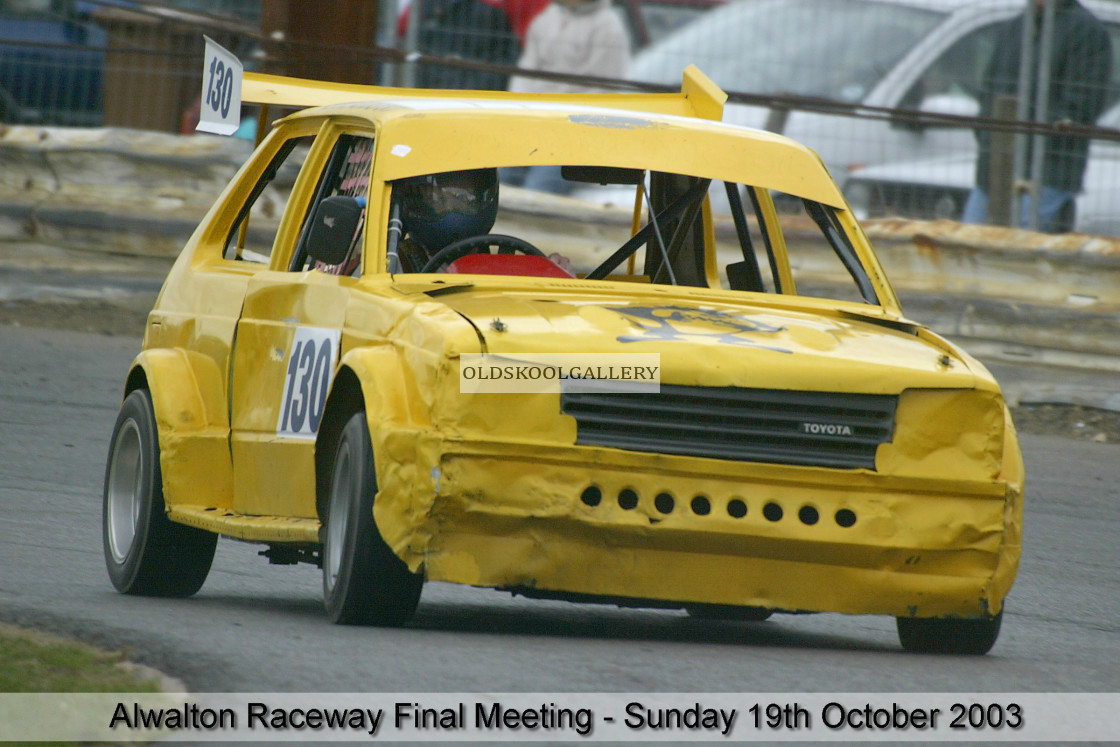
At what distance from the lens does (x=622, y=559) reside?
530cm

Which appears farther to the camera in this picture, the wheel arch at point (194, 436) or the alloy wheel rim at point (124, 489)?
the alloy wheel rim at point (124, 489)

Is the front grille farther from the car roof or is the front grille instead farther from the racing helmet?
the racing helmet

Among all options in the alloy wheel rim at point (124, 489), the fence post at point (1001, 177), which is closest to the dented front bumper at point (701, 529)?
the alloy wheel rim at point (124, 489)

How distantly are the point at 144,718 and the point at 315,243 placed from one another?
6.79 ft

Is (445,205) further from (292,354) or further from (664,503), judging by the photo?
(664,503)

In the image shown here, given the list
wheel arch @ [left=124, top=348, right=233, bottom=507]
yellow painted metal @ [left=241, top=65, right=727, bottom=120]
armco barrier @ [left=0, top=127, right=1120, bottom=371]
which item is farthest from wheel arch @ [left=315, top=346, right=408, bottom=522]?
armco barrier @ [left=0, top=127, right=1120, bottom=371]

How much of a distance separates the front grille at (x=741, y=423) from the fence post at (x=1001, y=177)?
351 inches

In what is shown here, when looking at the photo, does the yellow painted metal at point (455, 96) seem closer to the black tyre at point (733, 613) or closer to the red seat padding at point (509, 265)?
the red seat padding at point (509, 265)

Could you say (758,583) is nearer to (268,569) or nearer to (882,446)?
(882,446)

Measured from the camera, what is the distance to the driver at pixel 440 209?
6.42 metres

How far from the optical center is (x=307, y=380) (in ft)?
19.8

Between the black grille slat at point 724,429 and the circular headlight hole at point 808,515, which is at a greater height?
the black grille slat at point 724,429

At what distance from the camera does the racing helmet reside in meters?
6.42

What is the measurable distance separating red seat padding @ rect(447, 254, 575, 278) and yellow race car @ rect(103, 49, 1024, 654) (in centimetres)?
1
